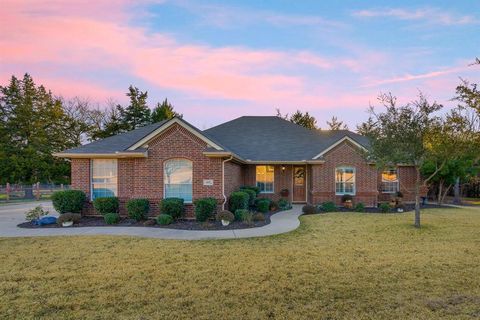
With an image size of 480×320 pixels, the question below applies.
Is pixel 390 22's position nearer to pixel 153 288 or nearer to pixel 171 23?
pixel 171 23

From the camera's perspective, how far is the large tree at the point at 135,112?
36125 mm

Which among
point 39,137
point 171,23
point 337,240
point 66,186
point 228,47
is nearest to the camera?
point 337,240

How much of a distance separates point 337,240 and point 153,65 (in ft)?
39.8

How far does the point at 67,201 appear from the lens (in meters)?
13.8

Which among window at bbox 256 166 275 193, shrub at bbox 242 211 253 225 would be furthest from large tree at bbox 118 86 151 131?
shrub at bbox 242 211 253 225

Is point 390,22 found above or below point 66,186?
above

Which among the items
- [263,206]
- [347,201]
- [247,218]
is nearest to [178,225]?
[247,218]

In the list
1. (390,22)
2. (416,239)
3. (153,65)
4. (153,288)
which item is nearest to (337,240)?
(416,239)

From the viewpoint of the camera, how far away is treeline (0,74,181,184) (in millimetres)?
30547

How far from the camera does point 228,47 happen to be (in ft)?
51.0

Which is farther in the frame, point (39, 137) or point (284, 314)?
point (39, 137)

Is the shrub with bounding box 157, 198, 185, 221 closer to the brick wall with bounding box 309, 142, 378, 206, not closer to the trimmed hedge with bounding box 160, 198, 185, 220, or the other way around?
the trimmed hedge with bounding box 160, 198, 185, 220

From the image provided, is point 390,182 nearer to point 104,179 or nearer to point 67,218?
point 104,179

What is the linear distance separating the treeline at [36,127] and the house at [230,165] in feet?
39.1
